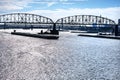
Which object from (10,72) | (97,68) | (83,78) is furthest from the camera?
(97,68)

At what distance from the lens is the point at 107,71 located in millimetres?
33188

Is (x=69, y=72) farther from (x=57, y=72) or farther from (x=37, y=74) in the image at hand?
(x=37, y=74)

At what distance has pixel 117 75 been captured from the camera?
30.8 metres

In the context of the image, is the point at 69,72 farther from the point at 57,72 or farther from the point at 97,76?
the point at 97,76

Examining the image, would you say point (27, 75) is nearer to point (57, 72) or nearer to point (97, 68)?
point (57, 72)

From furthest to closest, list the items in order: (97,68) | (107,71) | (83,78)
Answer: (97,68) → (107,71) → (83,78)

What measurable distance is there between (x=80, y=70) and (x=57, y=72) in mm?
4073

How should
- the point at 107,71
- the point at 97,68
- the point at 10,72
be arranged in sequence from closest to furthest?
the point at 10,72 → the point at 107,71 → the point at 97,68

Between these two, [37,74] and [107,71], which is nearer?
[37,74]

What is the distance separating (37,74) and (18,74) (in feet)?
8.71

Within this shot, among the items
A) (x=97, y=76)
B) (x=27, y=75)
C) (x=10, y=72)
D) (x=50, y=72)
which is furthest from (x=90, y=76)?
(x=10, y=72)

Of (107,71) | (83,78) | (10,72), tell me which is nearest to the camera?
(83,78)

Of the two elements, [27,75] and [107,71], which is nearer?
[27,75]

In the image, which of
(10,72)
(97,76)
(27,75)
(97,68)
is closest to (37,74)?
(27,75)
